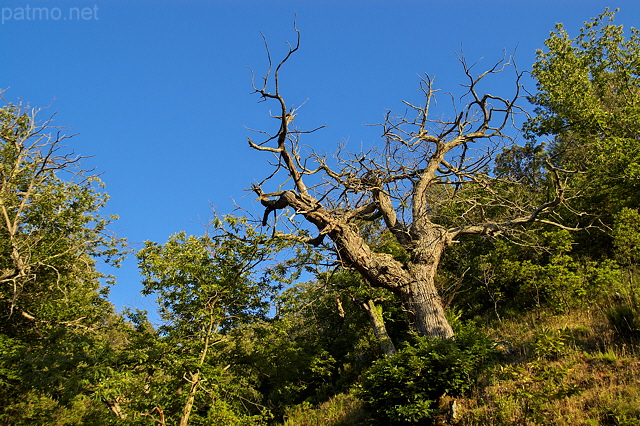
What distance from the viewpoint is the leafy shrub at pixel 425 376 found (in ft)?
21.0

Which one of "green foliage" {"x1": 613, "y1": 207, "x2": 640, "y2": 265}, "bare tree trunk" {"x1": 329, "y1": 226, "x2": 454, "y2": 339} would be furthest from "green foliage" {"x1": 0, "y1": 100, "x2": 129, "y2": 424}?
"green foliage" {"x1": 613, "y1": 207, "x2": 640, "y2": 265}

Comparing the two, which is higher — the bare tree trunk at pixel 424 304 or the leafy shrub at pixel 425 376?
the bare tree trunk at pixel 424 304

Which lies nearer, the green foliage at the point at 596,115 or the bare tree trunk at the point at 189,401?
the bare tree trunk at the point at 189,401

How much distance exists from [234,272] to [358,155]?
12.9ft

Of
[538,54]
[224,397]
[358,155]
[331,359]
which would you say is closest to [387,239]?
[331,359]

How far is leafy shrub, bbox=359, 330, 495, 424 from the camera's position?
6.41 metres

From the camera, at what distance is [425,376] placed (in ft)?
21.9

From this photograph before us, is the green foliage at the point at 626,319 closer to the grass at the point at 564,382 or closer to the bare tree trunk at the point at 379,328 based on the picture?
the grass at the point at 564,382

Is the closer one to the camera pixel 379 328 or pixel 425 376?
pixel 425 376

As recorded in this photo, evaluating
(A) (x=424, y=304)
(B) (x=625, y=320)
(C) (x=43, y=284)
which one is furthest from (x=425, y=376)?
(C) (x=43, y=284)

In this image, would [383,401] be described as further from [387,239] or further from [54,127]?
[54,127]

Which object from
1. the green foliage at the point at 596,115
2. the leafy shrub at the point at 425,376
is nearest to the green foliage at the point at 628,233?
the green foliage at the point at 596,115

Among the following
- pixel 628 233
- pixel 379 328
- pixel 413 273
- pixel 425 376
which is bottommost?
pixel 425 376

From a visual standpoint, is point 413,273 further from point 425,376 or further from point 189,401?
point 189,401
